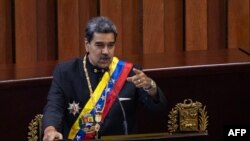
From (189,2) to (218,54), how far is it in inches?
34.9

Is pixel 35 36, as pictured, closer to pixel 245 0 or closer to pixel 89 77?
pixel 245 0

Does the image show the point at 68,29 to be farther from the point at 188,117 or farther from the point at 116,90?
the point at 116,90

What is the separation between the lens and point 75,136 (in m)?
2.10

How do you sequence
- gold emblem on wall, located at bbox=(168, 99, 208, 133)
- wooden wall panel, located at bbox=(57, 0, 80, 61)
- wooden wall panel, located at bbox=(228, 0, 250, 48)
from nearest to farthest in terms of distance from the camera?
1. gold emblem on wall, located at bbox=(168, 99, 208, 133)
2. wooden wall panel, located at bbox=(228, 0, 250, 48)
3. wooden wall panel, located at bbox=(57, 0, 80, 61)

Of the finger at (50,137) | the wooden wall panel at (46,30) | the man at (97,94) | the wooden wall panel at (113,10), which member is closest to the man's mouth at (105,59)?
the man at (97,94)

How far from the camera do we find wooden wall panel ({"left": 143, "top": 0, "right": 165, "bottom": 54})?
3.54 metres

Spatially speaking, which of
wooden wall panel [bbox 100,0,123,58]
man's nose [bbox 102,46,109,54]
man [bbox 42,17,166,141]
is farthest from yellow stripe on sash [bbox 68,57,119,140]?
wooden wall panel [bbox 100,0,123,58]

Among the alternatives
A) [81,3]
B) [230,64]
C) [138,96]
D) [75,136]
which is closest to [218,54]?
[230,64]

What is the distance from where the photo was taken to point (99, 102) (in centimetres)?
209

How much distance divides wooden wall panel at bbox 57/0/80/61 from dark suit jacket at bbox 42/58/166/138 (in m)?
1.43

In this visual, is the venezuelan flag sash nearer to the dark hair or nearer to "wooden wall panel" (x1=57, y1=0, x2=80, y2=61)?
the dark hair

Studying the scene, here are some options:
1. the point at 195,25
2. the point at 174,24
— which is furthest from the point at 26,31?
the point at 195,25

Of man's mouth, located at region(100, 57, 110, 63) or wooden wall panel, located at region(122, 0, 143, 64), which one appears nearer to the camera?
man's mouth, located at region(100, 57, 110, 63)

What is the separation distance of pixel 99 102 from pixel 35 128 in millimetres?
440
